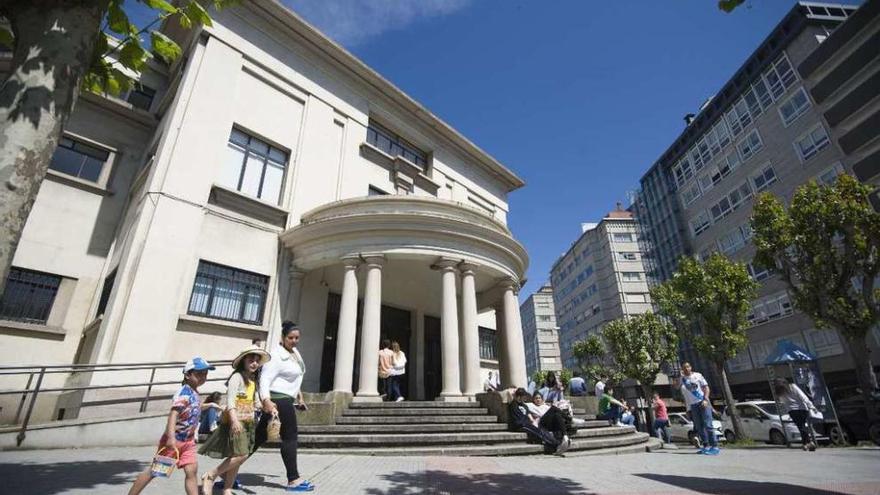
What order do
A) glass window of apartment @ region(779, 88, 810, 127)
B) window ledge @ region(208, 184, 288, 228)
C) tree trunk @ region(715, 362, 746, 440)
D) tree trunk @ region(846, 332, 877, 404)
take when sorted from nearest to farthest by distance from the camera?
window ledge @ region(208, 184, 288, 228)
tree trunk @ region(846, 332, 877, 404)
tree trunk @ region(715, 362, 746, 440)
glass window of apartment @ region(779, 88, 810, 127)

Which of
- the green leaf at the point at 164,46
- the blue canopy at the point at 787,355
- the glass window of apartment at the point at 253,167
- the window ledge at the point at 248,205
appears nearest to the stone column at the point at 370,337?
the window ledge at the point at 248,205

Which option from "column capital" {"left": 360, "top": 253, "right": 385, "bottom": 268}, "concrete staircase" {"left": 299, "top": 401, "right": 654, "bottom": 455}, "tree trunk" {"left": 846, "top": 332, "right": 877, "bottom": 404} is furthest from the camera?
"tree trunk" {"left": 846, "top": 332, "right": 877, "bottom": 404}

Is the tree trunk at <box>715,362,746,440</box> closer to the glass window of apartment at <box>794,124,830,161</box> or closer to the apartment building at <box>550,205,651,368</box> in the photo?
the glass window of apartment at <box>794,124,830,161</box>

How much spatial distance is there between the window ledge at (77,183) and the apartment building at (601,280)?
5340 cm

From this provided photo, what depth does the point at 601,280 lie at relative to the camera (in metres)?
57.2

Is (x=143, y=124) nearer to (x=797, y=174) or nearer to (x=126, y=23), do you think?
(x=126, y=23)

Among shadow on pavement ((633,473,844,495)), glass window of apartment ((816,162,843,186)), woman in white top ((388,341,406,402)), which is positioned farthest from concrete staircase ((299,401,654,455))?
glass window of apartment ((816,162,843,186))

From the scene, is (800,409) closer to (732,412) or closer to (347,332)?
(732,412)

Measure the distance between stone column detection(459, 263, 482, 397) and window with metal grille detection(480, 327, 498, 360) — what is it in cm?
691

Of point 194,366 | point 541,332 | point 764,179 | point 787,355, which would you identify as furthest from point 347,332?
point 541,332

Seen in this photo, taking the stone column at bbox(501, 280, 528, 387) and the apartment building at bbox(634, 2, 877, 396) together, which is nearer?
the stone column at bbox(501, 280, 528, 387)

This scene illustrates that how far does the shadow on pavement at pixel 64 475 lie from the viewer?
3.89m

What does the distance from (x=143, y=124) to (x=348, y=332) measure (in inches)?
387

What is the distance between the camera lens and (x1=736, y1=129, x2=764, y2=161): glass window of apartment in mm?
31969
